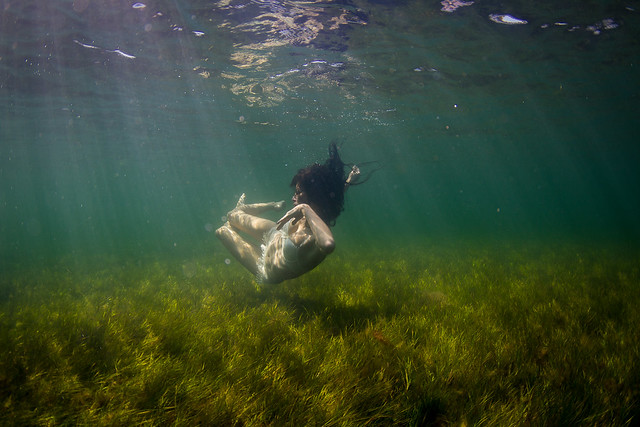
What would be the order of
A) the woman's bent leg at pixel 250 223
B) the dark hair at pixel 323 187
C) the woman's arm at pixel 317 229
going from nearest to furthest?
the woman's arm at pixel 317 229
the dark hair at pixel 323 187
the woman's bent leg at pixel 250 223

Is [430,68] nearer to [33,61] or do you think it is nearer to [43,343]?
[43,343]

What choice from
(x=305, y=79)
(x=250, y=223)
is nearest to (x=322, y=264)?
(x=250, y=223)

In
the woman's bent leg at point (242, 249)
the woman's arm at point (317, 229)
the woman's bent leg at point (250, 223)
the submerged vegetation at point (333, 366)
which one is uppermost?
the woman's arm at point (317, 229)

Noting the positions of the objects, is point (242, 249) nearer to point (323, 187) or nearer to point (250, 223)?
point (250, 223)

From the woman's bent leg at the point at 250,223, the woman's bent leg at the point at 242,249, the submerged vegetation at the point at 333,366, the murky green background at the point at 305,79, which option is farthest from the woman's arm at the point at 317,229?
the murky green background at the point at 305,79

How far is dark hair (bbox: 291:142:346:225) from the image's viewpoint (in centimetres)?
573

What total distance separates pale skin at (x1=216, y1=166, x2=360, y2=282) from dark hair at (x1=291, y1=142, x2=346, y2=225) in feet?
0.45

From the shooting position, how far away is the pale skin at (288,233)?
3.91 m

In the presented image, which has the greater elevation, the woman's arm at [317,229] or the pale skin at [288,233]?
the woman's arm at [317,229]

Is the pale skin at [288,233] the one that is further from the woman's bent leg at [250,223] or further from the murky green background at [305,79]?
the murky green background at [305,79]

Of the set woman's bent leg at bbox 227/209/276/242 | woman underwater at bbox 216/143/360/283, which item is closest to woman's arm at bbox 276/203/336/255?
woman underwater at bbox 216/143/360/283

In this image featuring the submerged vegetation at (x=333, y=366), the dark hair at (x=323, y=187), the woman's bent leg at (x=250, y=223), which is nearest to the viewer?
the submerged vegetation at (x=333, y=366)

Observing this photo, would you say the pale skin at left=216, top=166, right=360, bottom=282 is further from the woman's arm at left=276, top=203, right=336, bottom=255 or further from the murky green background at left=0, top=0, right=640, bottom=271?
the murky green background at left=0, top=0, right=640, bottom=271

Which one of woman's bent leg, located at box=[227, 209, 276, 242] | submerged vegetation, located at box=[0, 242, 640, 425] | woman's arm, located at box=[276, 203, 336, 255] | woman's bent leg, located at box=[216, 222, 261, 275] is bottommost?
woman's bent leg, located at box=[216, 222, 261, 275]
